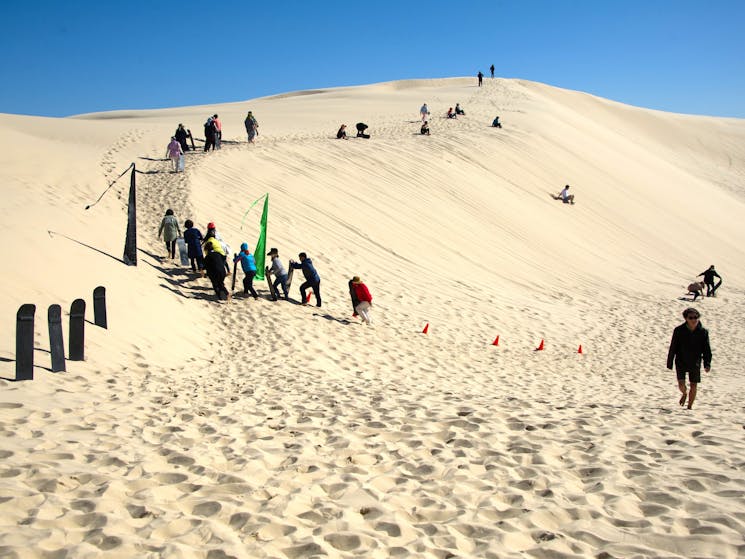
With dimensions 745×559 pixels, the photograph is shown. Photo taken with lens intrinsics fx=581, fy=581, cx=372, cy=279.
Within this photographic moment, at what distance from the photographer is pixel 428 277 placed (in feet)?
49.1

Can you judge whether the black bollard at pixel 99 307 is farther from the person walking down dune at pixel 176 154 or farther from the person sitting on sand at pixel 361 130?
the person sitting on sand at pixel 361 130

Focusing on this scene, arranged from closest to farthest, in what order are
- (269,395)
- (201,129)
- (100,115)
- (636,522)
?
(636,522), (269,395), (201,129), (100,115)

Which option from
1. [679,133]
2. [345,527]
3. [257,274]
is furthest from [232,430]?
[679,133]

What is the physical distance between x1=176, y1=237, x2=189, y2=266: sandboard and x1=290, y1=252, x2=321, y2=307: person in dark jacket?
2390 mm

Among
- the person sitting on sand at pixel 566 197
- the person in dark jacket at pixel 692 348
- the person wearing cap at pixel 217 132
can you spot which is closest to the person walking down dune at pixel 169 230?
the person wearing cap at pixel 217 132

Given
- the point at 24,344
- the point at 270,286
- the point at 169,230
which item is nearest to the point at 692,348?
the point at 24,344

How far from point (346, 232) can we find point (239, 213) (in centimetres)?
295

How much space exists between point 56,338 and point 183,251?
5769mm

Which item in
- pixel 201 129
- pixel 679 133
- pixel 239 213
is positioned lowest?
pixel 239 213

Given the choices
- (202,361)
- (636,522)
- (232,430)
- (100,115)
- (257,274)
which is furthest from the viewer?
(100,115)

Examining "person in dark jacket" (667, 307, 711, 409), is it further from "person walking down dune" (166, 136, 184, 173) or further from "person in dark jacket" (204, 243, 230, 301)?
"person walking down dune" (166, 136, 184, 173)

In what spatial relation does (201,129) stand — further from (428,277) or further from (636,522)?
(636,522)

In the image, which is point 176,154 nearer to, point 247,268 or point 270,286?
point 247,268

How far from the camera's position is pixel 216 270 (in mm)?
11219
